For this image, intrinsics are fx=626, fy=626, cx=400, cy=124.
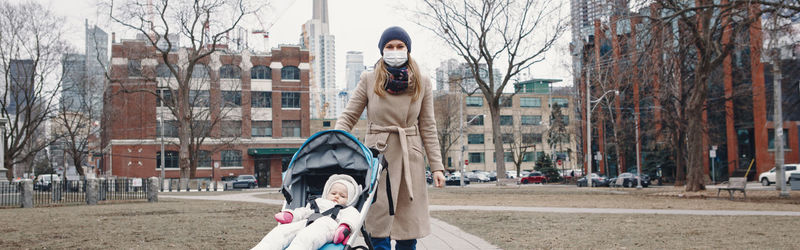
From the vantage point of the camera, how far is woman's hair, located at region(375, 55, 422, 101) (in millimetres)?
4984

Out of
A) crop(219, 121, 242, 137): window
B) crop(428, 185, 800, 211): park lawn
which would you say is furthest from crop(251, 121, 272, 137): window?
crop(428, 185, 800, 211): park lawn

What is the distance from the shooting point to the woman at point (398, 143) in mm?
4926

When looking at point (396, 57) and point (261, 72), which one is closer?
point (396, 57)

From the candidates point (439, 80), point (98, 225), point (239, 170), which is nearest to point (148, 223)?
point (98, 225)

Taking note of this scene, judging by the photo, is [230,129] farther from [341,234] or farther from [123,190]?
[341,234]

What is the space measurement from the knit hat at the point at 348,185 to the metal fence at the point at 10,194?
19.9m

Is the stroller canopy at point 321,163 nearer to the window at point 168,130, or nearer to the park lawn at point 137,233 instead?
the park lawn at point 137,233

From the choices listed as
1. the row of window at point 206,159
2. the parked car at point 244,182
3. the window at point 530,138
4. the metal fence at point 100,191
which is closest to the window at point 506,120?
the window at point 530,138

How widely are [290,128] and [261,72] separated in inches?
259

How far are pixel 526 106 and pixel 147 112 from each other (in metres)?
55.2

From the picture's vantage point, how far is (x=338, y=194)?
184 inches

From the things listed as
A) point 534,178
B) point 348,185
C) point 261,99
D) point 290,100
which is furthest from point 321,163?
point 290,100

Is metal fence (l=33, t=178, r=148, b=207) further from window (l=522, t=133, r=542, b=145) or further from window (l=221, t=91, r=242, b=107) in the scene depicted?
window (l=522, t=133, r=542, b=145)

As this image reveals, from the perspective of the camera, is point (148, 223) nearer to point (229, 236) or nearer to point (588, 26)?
point (229, 236)
